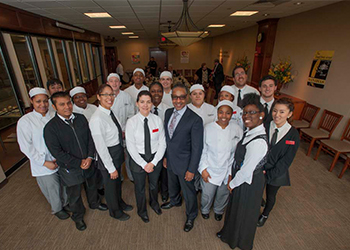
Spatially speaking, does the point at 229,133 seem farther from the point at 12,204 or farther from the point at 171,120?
the point at 12,204

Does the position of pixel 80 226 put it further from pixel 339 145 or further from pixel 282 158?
pixel 339 145

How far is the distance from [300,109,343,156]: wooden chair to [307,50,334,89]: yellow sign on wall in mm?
845

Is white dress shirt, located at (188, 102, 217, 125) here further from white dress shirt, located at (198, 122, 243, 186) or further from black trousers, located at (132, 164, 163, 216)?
black trousers, located at (132, 164, 163, 216)

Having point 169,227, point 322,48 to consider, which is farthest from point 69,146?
point 322,48

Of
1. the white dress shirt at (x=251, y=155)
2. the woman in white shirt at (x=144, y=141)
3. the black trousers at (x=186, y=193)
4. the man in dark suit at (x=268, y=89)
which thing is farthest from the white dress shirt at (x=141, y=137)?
the man in dark suit at (x=268, y=89)

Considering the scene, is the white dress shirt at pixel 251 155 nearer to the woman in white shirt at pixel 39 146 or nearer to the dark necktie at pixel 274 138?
the dark necktie at pixel 274 138

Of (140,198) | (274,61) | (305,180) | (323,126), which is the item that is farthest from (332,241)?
(274,61)

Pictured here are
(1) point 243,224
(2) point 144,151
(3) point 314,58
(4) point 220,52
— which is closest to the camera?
(1) point 243,224

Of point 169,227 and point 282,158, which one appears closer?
point 282,158

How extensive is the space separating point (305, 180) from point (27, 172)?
5.37m

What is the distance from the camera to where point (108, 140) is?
6.82 feet

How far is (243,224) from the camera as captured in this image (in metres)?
1.89

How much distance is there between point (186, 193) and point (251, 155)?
3.41 feet

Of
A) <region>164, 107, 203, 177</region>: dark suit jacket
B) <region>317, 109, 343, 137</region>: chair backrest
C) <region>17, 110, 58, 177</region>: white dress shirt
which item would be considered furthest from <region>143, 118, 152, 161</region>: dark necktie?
<region>317, 109, 343, 137</region>: chair backrest
